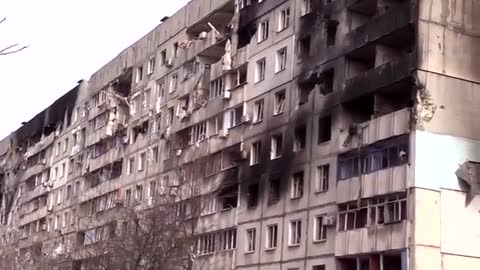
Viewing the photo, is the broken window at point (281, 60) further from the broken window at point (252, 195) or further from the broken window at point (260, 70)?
the broken window at point (252, 195)

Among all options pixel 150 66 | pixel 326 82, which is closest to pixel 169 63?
pixel 150 66

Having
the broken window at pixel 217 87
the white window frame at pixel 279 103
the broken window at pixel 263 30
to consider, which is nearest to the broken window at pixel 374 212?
the white window frame at pixel 279 103

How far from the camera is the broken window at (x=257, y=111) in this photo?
37125mm

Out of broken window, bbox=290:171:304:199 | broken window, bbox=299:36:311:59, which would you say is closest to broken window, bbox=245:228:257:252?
broken window, bbox=290:171:304:199

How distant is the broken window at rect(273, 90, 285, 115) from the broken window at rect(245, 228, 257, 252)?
5508 mm

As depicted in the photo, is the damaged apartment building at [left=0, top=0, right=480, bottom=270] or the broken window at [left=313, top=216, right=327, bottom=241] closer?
the damaged apartment building at [left=0, top=0, right=480, bottom=270]

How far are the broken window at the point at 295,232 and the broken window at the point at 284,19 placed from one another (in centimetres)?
962

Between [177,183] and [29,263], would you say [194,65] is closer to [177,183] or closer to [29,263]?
[177,183]

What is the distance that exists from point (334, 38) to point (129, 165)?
21.1 meters

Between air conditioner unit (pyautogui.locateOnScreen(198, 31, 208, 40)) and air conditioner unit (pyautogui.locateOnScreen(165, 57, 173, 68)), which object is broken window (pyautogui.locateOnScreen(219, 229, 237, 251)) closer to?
air conditioner unit (pyautogui.locateOnScreen(198, 31, 208, 40))

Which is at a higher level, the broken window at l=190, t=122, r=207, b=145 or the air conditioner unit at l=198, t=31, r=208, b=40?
the air conditioner unit at l=198, t=31, r=208, b=40

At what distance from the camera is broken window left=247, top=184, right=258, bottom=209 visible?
36.0m

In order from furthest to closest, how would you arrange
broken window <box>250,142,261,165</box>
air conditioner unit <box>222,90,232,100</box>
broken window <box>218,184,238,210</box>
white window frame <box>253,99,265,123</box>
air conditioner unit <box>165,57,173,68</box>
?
air conditioner unit <box>165,57,173,68</box>
air conditioner unit <box>222,90,232,100</box>
broken window <box>218,184,238,210</box>
white window frame <box>253,99,265,123</box>
broken window <box>250,142,261,165</box>

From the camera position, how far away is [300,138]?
1340 inches
